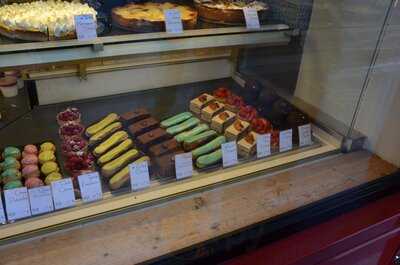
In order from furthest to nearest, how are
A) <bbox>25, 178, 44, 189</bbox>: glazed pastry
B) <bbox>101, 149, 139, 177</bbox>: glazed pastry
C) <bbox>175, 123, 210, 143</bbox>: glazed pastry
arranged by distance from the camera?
<bbox>175, 123, 210, 143</bbox>: glazed pastry < <bbox>101, 149, 139, 177</bbox>: glazed pastry < <bbox>25, 178, 44, 189</bbox>: glazed pastry

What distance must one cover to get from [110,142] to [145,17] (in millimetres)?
444

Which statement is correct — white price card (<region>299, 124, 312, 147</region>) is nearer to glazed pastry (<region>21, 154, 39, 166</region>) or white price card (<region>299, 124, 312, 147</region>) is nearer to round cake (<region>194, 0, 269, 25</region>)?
round cake (<region>194, 0, 269, 25</region>)

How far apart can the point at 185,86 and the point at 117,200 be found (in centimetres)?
82

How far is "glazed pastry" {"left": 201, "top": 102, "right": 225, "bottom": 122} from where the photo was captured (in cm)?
148

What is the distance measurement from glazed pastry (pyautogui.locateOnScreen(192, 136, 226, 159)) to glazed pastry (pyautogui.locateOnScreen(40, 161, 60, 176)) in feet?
1.47

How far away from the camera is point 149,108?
154 cm

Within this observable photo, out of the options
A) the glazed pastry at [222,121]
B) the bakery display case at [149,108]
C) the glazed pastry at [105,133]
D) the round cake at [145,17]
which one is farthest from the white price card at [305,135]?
the glazed pastry at [105,133]

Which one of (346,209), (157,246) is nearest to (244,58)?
(346,209)

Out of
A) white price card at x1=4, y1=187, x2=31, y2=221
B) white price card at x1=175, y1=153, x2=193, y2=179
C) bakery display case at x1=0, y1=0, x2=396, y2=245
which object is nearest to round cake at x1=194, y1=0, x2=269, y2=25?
bakery display case at x1=0, y1=0, x2=396, y2=245

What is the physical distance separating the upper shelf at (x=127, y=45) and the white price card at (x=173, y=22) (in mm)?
18

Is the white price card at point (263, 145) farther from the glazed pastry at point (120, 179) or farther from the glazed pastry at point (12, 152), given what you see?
the glazed pastry at point (12, 152)

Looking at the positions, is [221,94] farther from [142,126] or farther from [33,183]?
[33,183]

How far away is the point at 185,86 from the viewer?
1.71 m

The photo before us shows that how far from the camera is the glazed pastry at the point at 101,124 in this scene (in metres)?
1.31
